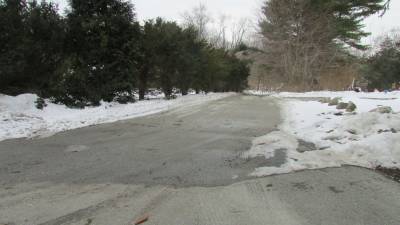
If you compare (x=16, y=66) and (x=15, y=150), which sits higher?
(x=16, y=66)

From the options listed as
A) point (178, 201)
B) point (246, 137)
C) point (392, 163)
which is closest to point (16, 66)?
point (246, 137)

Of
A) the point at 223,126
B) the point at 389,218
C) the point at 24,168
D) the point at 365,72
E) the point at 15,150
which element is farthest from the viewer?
the point at 365,72

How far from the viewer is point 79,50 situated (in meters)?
15.7

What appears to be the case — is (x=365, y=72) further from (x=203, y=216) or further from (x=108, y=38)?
(x=203, y=216)

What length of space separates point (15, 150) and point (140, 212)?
4.17 meters

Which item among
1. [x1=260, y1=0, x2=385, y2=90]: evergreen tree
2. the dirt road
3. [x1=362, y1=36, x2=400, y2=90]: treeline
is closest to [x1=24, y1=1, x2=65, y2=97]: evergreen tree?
the dirt road

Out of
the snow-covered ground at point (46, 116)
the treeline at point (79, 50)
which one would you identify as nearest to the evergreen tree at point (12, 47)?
the treeline at point (79, 50)

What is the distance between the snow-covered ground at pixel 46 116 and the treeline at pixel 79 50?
3.15 feet

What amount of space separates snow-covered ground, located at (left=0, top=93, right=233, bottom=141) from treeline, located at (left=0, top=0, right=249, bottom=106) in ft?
3.15

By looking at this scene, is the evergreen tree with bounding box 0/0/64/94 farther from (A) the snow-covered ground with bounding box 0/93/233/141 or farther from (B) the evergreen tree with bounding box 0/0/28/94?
(A) the snow-covered ground with bounding box 0/93/233/141

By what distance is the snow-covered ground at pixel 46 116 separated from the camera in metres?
9.05

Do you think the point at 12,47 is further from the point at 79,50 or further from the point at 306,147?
the point at 306,147

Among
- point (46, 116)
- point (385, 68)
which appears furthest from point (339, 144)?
point (385, 68)

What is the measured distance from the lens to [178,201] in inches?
166
